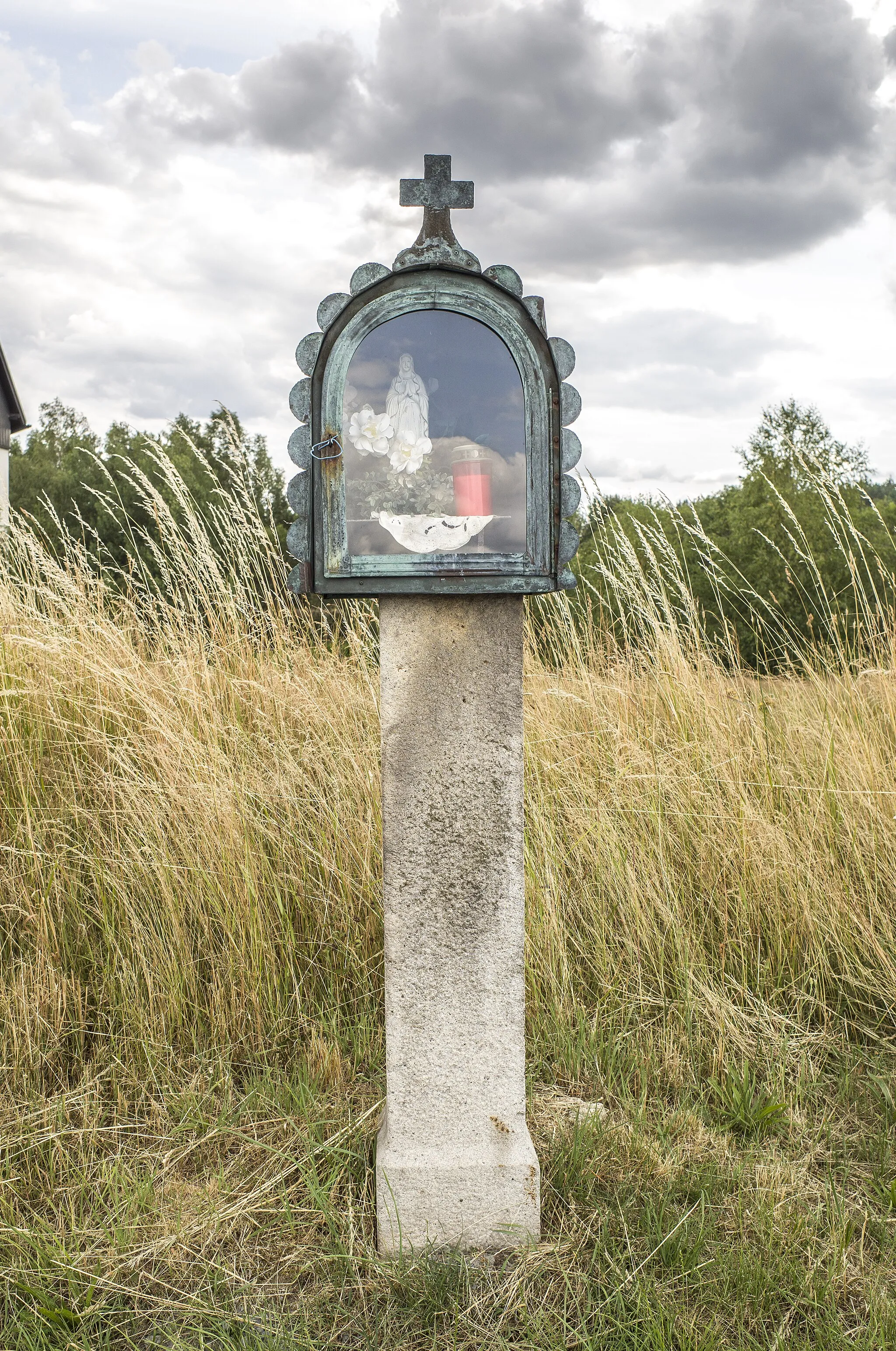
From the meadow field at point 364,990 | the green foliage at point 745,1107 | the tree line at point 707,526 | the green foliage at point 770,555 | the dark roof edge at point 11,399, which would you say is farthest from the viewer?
the dark roof edge at point 11,399

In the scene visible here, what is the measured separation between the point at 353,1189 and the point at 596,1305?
1.90 feet

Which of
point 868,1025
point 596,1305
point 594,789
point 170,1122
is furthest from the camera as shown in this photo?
point 594,789

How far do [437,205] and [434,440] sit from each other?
1.54ft

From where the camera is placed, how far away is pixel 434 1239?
194 centimetres

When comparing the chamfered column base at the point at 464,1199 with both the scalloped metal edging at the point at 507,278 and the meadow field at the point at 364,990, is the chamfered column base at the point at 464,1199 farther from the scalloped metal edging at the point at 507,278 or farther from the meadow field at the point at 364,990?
the scalloped metal edging at the point at 507,278

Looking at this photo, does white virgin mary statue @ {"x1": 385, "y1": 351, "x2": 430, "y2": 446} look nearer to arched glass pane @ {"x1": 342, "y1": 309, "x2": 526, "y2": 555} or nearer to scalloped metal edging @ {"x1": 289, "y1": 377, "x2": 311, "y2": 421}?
arched glass pane @ {"x1": 342, "y1": 309, "x2": 526, "y2": 555}

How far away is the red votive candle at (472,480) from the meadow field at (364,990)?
129 centimetres

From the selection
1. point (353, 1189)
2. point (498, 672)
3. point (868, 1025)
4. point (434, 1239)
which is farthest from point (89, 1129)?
point (868, 1025)

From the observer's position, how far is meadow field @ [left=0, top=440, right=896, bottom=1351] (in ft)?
6.06

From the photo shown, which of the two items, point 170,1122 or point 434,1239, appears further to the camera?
point 170,1122

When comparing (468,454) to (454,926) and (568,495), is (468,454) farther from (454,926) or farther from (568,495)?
(454,926)

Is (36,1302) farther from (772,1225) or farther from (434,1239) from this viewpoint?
(772,1225)

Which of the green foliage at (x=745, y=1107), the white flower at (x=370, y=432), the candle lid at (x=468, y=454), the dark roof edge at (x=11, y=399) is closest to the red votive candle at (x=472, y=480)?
the candle lid at (x=468, y=454)

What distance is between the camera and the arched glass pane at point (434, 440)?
192 cm
